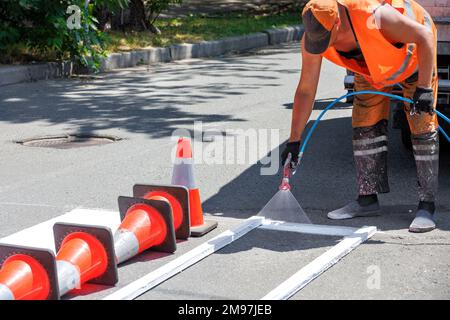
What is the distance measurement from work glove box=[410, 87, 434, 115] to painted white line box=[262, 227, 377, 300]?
30.2 inches

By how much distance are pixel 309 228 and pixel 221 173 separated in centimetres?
→ 178

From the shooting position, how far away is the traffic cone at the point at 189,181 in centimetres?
576

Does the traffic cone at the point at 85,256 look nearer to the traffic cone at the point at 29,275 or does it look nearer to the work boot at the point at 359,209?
the traffic cone at the point at 29,275

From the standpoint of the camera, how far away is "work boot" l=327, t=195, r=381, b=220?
6109mm

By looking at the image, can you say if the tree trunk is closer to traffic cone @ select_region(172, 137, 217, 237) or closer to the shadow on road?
the shadow on road

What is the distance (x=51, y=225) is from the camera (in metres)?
5.84

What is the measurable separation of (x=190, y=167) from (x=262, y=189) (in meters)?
1.21

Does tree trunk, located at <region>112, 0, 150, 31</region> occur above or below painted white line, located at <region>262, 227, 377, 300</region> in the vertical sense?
above

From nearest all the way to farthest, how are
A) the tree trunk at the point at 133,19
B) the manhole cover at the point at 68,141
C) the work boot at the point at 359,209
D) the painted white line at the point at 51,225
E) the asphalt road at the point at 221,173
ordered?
the asphalt road at the point at 221,173, the painted white line at the point at 51,225, the work boot at the point at 359,209, the manhole cover at the point at 68,141, the tree trunk at the point at 133,19

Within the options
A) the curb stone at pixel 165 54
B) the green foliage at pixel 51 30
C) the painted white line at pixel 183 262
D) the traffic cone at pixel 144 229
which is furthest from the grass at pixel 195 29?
the traffic cone at pixel 144 229

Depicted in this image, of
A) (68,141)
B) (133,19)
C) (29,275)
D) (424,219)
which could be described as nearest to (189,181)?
(424,219)

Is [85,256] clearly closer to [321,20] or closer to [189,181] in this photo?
[189,181]

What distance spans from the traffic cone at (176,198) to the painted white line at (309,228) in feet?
1.88

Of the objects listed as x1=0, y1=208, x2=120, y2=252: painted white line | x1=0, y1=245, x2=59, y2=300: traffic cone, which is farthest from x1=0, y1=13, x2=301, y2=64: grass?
x1=0, y1=245, x2=59, y2=300: traffic cone
